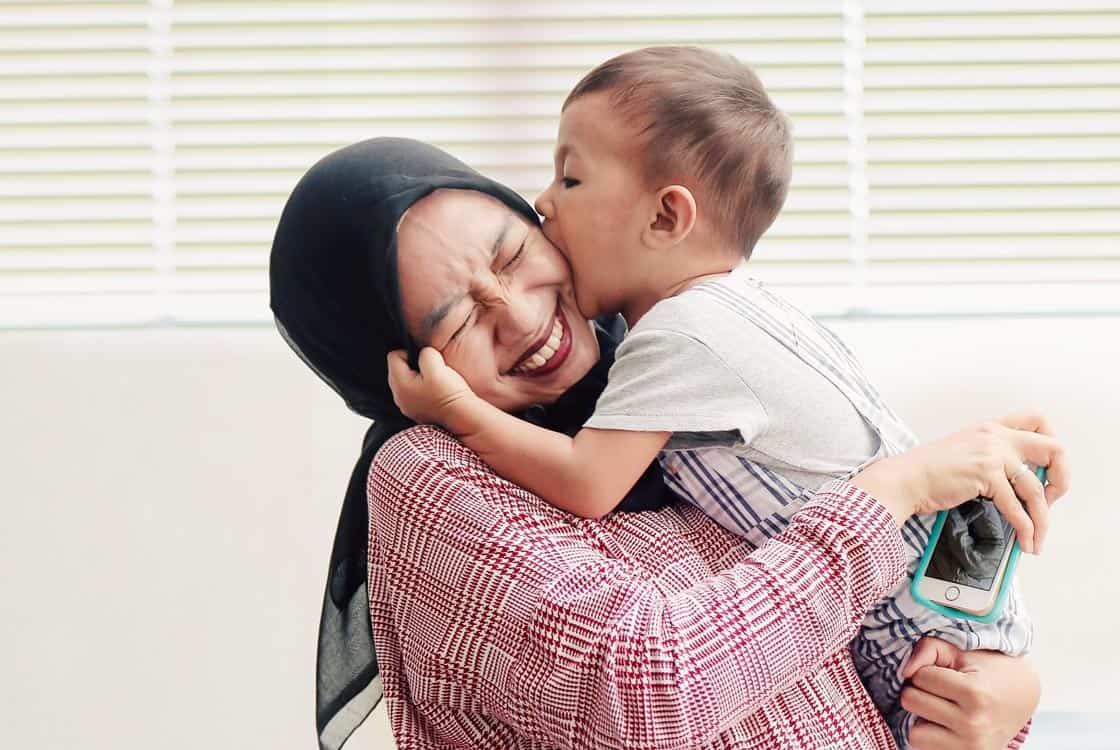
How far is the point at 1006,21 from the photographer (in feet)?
7.92

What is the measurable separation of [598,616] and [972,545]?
1.35ft

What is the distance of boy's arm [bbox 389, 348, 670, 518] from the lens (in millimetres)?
1031

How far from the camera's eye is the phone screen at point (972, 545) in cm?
106

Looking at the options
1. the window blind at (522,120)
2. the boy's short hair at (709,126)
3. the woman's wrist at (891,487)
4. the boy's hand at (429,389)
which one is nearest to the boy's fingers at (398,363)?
the boy's hand at (429,389)

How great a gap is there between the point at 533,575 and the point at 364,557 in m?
0.39

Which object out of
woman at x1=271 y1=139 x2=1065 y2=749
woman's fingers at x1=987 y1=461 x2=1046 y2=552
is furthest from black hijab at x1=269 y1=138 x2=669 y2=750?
woman's fingers at x1=987 y1=461 x2=1046 y2=552

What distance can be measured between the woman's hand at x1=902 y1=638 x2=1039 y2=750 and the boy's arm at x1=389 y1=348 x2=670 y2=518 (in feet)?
1.20

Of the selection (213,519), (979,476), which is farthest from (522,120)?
(979,476)

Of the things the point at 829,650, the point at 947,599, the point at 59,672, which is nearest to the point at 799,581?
the point at 829,650

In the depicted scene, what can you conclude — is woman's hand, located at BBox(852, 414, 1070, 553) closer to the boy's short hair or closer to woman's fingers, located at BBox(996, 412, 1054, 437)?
woman's fingers, located at BBox(996, 412, 1054, 437)

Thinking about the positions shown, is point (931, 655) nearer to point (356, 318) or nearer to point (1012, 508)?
point (1012, 508)

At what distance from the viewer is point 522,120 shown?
95.5 inches

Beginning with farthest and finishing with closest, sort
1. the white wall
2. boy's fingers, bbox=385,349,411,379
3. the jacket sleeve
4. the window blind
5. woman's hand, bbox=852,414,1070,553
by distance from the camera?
1. the window blind
2. the white wall
3. boy's fingers, bbox=385,349,411,379
4. woman's hand, bbox=852,414,1070,553
5. the jacket sleeve

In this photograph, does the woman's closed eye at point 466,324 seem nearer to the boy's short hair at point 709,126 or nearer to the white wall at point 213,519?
the boy's short hair at point 709,126
